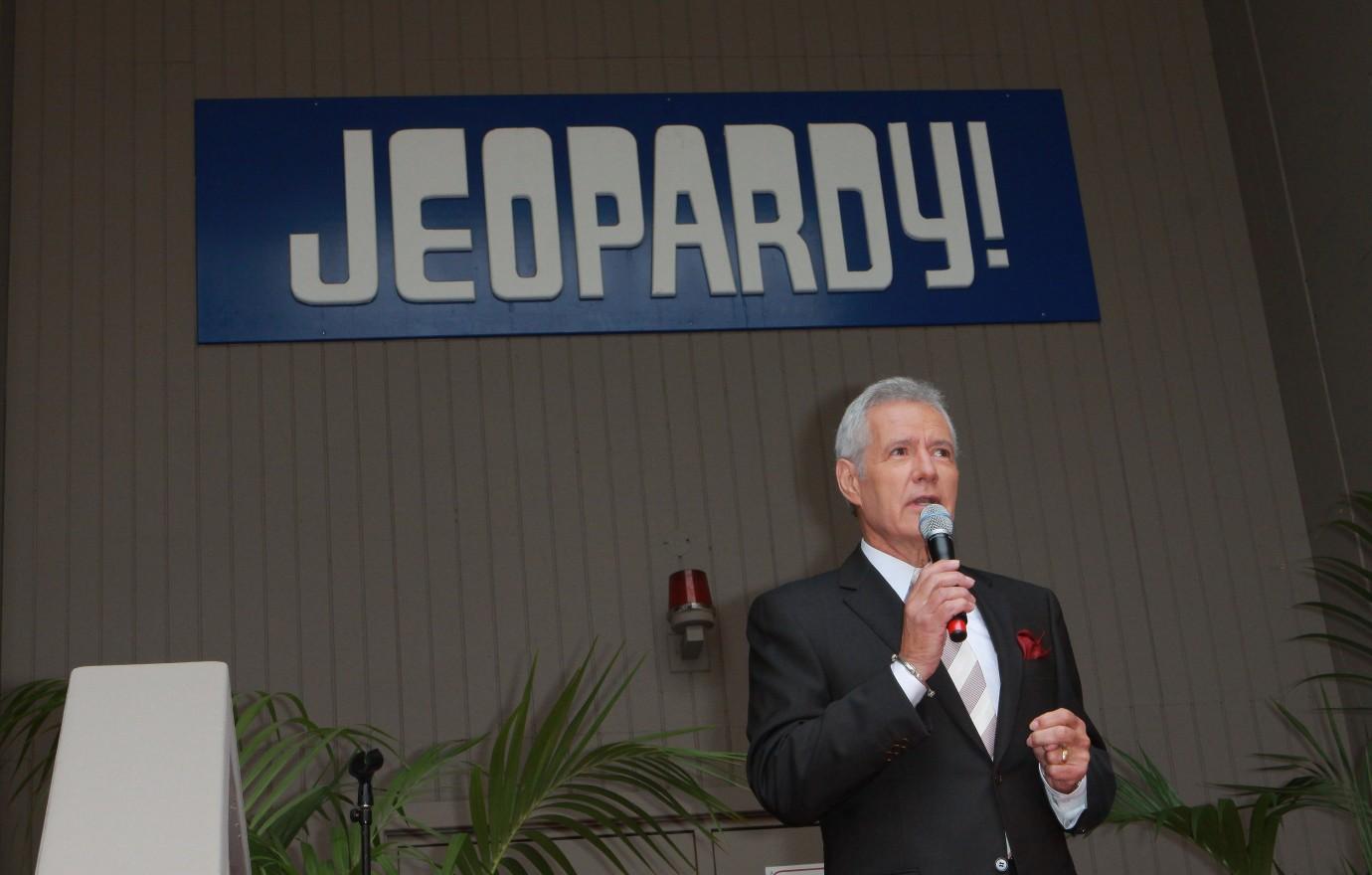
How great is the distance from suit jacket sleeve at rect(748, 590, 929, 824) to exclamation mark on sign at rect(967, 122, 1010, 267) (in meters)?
3.03

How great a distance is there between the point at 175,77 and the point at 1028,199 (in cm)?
259

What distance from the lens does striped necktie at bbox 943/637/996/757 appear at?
2307mm

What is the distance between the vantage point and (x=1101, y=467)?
516cm

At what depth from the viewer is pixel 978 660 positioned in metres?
2.37

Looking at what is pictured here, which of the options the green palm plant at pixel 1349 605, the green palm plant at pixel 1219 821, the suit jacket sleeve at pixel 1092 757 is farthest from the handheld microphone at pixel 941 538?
the green palm plant at pixel 1349 605

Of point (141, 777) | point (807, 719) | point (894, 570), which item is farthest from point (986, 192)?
point (141, 777)

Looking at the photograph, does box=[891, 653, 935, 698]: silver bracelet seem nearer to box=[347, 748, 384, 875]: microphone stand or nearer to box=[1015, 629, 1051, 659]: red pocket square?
box=[1015, 629, 1051, 659]: red pocket square

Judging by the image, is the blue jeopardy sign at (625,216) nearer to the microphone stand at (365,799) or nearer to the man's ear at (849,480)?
the microphone stand at (365,799)

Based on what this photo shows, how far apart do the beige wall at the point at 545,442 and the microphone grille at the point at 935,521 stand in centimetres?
243

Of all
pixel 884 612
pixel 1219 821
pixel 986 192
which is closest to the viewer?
pixel 884 612

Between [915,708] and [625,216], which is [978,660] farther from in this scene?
[625,216]

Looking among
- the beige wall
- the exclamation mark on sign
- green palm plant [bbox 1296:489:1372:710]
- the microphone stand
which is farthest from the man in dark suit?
the exclamation mark on sign

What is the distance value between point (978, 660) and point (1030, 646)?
0.07 meters

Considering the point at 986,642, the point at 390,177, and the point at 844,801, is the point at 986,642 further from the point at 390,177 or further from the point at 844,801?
the point at 390,177
